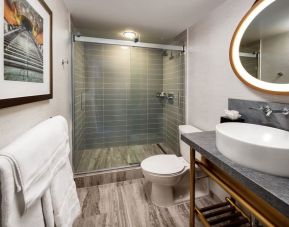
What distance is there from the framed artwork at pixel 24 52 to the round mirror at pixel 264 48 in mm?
1510

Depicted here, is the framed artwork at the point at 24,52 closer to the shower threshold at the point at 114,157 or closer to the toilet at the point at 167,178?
the toilet at the point at 167,178

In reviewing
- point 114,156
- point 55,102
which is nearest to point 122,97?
point 114,156

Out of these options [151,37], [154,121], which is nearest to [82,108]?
[154,121]

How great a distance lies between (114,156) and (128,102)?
940 mm

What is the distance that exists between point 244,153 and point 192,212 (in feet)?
2.59

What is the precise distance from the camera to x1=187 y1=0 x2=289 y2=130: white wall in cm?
145

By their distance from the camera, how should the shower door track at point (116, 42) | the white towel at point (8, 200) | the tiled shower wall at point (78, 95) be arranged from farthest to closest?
the tiled shower wall at point (78, 95) < the shower door track at point (116, 42) < the white towel at point (8, 200)

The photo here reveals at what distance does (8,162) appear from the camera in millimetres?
586

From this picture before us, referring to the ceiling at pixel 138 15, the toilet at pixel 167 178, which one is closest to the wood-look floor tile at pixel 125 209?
the toilet at pixel 167 178

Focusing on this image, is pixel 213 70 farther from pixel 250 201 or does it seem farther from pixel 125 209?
pixel 125 209

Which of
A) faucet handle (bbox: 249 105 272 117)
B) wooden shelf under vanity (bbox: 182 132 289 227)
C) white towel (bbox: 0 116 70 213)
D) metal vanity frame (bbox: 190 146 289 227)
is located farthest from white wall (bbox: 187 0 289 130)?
white towel (bbox: 0 116 70 213)

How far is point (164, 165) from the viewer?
171 cm

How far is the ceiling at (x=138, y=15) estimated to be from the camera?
1631 mm

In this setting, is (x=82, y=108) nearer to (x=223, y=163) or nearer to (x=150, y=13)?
(x=150, y=13)
